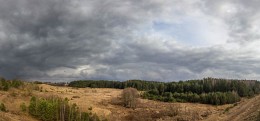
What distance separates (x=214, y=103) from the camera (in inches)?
4542

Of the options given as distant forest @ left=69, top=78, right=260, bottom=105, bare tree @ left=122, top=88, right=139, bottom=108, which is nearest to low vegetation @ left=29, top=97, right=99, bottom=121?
bare tree @ left=122, top=88, right=139, bottom=108

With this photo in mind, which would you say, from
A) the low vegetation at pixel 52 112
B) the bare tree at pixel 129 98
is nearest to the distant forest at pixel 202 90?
the bare tree at pixel 129 98

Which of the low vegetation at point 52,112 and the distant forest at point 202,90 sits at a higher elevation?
the distant forest at point 202,90

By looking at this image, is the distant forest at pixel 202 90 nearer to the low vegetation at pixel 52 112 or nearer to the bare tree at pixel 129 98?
the bare tree at pixel 129 98

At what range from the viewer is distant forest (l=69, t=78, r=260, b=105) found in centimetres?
11538

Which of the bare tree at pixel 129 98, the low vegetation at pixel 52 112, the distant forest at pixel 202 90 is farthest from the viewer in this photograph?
the distant forest at pixel 202 90

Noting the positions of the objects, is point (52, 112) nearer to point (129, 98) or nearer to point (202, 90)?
point (129, 98)

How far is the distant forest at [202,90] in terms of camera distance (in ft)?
379

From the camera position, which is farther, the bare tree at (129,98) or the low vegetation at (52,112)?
the bare tree at (129,98)

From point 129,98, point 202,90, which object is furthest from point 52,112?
point 202,90

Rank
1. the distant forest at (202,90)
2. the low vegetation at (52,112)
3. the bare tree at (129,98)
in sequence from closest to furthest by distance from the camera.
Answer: the low vegetation at (52,112) → the bare tree at (129,98) → the distant forest at (202,90)

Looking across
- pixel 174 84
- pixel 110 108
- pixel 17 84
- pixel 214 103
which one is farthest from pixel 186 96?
pixel 17 84

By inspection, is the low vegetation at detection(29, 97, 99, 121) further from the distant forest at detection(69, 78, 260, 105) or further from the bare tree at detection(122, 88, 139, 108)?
the distant forest at detection(69, 78, 260, 105)

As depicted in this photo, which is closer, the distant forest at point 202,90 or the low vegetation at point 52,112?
the low vegetation at point 52,112
